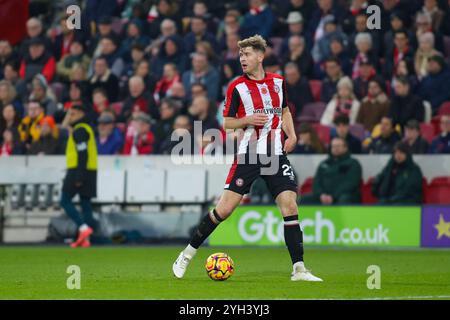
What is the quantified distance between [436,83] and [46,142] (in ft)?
25.0

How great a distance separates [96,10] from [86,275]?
13.9 meters

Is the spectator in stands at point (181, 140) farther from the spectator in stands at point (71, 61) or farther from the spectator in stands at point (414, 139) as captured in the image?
the spectator in stands at point (71, 61)

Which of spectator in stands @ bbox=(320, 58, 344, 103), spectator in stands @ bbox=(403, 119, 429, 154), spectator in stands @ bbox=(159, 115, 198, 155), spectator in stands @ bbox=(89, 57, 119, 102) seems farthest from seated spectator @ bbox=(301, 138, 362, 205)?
spectator in stands @ bbox=(89, 57, 119, 102)

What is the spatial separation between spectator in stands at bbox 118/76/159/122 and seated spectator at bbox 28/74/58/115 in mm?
1723

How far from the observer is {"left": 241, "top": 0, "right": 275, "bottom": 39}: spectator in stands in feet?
75.1

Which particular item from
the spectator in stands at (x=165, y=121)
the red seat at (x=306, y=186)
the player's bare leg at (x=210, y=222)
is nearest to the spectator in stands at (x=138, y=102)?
the spectator in stands at (x=165, y=121)

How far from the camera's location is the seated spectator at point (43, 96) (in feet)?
76.5

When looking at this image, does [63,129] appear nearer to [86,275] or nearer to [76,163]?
[76,163]

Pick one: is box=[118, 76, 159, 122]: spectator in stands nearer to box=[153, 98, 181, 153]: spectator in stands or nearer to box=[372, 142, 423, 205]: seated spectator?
box=[153, 98, 181, 153]: spectator in stands

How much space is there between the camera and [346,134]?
20.0 m

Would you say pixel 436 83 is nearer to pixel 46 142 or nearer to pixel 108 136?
pixel 108 136

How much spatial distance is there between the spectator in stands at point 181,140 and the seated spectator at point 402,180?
3.63 meters

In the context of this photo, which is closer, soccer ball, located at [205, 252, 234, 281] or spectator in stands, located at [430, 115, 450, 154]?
soccer ball, located at [205, 252, 234, 281]
